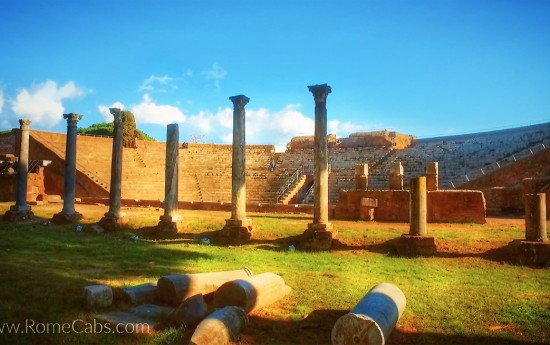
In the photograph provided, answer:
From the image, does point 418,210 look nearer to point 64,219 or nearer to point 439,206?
point 439,206

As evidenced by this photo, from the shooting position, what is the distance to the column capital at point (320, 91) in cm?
1263

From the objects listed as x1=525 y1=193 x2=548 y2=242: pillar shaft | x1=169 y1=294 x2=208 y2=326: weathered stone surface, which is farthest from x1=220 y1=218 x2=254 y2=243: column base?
x1=525 y1=193 x2=548 y2=242: pillar shaft

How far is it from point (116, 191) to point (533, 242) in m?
13.2

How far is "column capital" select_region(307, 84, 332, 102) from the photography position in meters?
12.6

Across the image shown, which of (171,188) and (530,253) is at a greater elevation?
(171,188)

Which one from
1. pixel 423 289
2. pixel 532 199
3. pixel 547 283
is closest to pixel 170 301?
pixel 423 289

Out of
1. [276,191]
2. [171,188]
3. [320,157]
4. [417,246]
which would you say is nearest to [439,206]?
[417,246]

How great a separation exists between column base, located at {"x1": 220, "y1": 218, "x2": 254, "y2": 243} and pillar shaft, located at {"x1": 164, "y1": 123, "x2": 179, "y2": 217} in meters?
2.23

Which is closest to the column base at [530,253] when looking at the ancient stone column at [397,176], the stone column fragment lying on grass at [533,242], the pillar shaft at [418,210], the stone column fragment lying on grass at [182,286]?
the stone column fragment lying on grass at [533,242]

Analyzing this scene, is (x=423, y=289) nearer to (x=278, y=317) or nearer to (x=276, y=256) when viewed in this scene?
(x=278, y=317)

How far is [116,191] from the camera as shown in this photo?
50.3 ft

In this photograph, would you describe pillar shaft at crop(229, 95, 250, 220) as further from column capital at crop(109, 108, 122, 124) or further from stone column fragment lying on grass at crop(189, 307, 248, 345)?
stone column fragment lying on grass at crop(189, 307, 248, 345)

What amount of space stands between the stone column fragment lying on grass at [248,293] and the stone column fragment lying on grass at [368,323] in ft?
5.43

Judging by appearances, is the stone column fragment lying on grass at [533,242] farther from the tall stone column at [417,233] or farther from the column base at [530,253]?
the tall stone column at [417,233]
